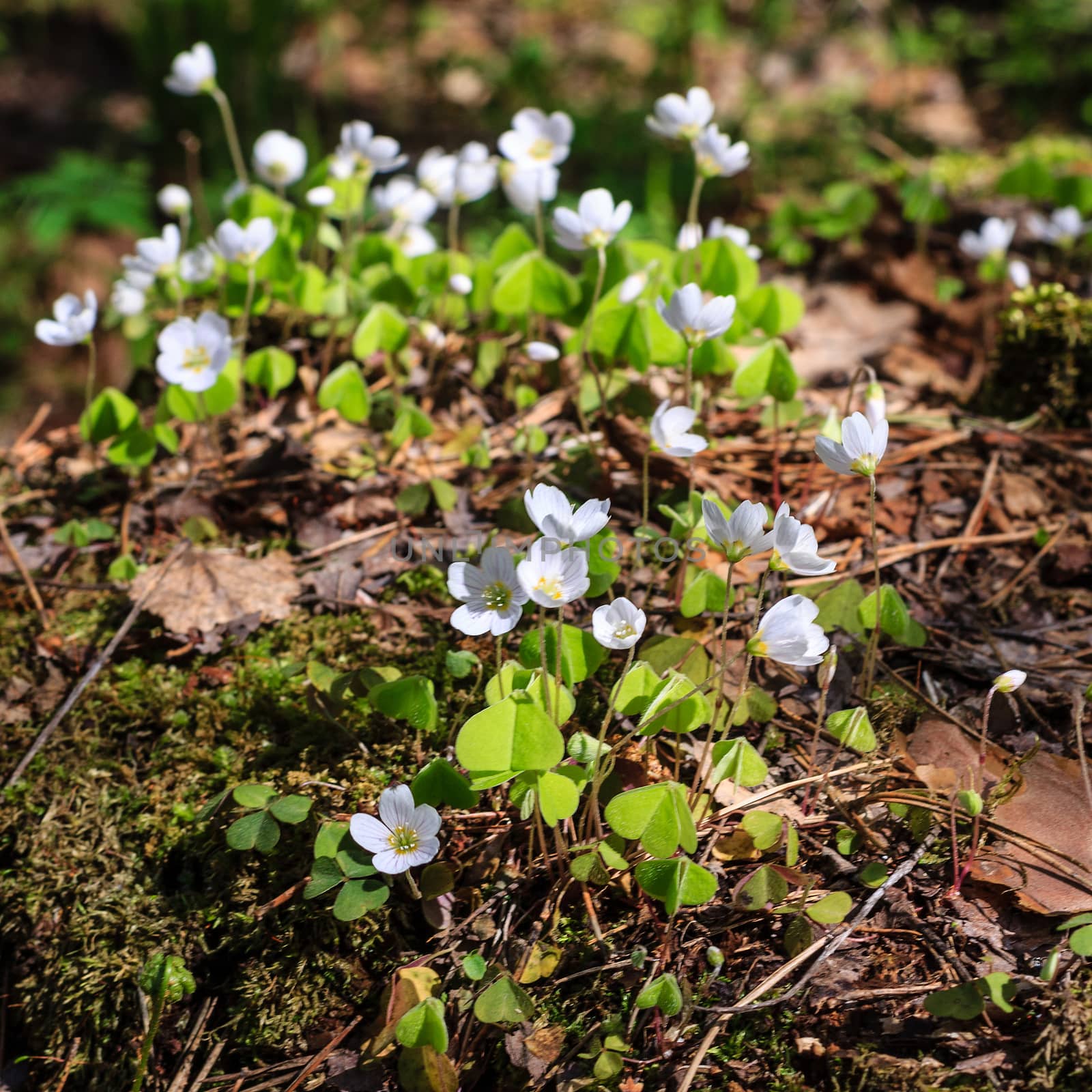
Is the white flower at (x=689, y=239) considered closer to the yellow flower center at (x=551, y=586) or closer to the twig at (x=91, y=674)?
the yellow flower center at (x=551, y=586)

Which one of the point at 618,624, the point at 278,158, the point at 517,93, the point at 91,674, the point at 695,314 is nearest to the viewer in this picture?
the point at 618,624

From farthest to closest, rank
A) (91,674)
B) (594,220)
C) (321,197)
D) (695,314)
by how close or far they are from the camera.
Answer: (321,197), (594,220), (91,674), (695,314)

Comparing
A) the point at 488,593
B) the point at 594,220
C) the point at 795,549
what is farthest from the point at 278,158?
the point at 795,549

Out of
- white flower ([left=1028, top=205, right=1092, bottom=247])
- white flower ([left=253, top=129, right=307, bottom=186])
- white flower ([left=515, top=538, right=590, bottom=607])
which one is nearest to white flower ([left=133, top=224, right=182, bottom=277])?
white flower ([left=253, top=129, right=307, bottom=186])

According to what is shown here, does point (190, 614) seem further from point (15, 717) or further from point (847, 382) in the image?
point (847, 382)

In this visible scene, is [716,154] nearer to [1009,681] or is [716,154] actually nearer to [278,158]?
[278,158]

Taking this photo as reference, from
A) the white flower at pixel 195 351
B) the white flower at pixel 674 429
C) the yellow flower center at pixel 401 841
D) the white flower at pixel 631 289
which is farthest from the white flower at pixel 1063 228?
the yellow flower center at pixel 401 841
